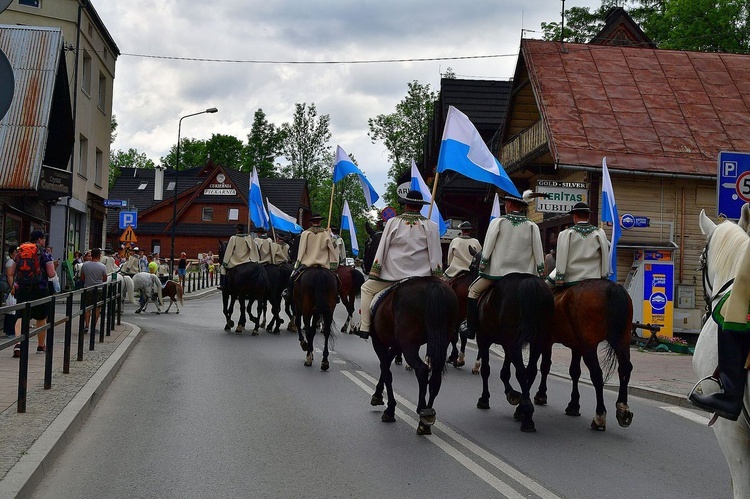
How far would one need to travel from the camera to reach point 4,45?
2044 centimetres

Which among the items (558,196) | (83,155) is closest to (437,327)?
(558,196)

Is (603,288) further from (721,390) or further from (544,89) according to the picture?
(544,89)

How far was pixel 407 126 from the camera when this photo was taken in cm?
6675

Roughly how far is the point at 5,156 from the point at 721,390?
16421mm

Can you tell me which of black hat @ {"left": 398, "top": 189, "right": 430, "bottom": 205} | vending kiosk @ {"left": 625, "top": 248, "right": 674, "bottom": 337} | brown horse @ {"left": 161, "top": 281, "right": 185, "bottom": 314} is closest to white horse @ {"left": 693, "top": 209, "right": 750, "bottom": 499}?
black hat @ {"left": 398, "top": 189, "right": 430, "bottom": 205}

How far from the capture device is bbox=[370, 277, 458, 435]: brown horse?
7.73 meters

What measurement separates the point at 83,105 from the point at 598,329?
92.8ft

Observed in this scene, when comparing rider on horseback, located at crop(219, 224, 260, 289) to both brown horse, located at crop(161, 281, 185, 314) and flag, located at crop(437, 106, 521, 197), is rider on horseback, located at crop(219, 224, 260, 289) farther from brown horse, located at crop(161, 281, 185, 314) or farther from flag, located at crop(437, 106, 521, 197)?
flag, located at crop(437, 106, 521, 197)

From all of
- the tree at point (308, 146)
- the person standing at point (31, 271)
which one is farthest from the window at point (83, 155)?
the tree at point (308, 146)

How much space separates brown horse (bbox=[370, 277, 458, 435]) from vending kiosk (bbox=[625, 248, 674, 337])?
13.4m

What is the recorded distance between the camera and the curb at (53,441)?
5.38 m

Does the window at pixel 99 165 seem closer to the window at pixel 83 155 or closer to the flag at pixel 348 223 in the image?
the window at pixel 83 155

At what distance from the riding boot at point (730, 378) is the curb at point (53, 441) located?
4040 mm

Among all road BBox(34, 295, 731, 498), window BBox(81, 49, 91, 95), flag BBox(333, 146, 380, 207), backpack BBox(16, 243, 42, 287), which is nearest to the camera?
road BBox(34, 295, 731, 498)
